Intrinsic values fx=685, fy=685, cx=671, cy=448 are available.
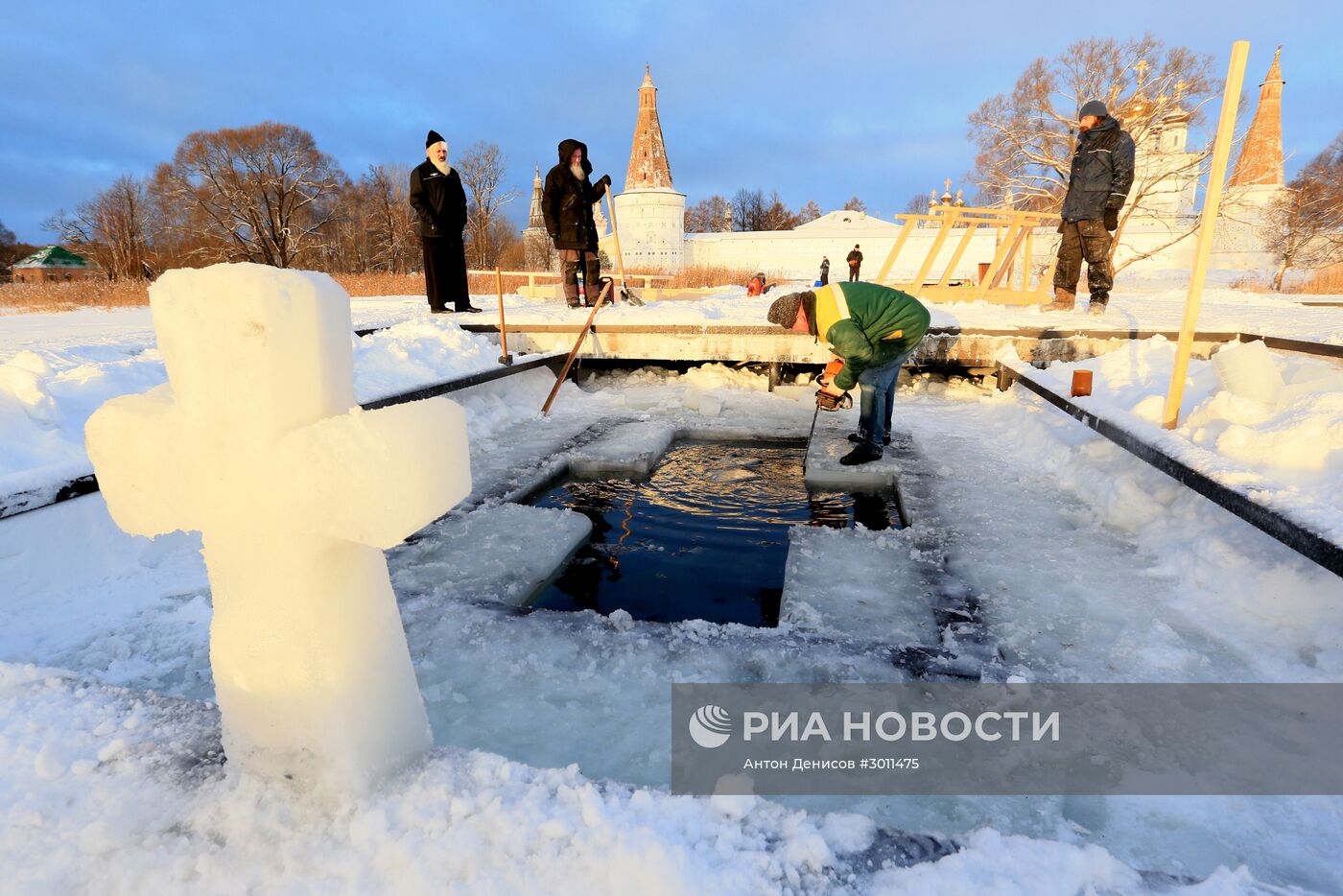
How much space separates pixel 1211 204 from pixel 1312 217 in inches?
1327

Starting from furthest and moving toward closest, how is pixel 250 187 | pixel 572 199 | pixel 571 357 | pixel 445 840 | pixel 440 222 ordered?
pixel 250 187 → pixel 572 199 → pixel 440 222 → pixel 571 357 → pixel 445 840

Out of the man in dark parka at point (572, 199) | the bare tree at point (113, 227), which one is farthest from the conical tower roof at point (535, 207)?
the man in dark parka at point (572, 199)

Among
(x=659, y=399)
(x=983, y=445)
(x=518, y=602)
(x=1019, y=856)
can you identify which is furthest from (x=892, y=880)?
(x=659, y=399)

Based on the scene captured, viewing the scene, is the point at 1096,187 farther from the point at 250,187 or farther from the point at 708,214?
the point at 708,214

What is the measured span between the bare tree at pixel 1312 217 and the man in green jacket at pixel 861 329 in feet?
97.2

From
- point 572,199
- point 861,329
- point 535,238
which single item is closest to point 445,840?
point 861,329

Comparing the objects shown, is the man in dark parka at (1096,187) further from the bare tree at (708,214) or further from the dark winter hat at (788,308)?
the bare tree at (708,214)

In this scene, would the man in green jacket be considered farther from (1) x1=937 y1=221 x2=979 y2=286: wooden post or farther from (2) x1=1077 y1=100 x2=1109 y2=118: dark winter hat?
(1) x1=937 y1=221 x2=979 y2=286: wooden post

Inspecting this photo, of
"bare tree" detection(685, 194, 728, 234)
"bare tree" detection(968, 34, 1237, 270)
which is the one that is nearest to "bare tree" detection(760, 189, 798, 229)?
"bare tree" detection(685, 194, 728, 234)

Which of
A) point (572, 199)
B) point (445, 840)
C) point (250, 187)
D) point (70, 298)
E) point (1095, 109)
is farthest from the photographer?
point (250, 187)

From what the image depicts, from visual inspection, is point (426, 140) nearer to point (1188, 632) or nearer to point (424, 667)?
point (424, 667)

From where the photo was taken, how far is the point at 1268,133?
3052cm

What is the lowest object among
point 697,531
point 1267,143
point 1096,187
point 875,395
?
point 697,531

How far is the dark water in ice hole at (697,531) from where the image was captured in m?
2.92
